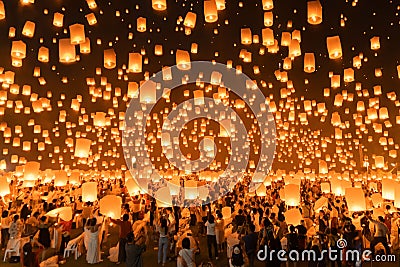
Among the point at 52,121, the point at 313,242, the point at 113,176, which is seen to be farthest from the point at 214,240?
the point at 52,121

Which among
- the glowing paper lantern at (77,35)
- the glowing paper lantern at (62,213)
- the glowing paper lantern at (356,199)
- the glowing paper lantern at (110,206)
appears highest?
the glowing paper lantern at (77,35)

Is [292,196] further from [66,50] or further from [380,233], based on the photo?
[66,50]

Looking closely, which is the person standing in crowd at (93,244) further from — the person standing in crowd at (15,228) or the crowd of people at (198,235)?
the person standing in crowd at (15,228)

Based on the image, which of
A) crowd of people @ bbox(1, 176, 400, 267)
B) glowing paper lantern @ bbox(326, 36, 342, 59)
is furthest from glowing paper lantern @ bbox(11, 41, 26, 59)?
glowing paper lantern @ bbox(326, 36, 342, 59)

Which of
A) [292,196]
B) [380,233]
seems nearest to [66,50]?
[292,196]

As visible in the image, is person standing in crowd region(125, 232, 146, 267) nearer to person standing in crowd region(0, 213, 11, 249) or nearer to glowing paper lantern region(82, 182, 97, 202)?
glowing paper lantern region(82, 182, 97, 202)

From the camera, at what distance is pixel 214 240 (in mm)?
10070

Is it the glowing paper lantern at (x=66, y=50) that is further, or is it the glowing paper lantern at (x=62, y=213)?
the glowing paper lantern at (x=62, y=213)

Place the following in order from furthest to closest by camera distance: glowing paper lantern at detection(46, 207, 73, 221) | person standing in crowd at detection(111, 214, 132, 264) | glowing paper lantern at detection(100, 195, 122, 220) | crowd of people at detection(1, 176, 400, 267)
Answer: glowing paper lantern at detection(46, 207, 73, 221) < glowing paper lantern at detection(100, 195, 122, 220) < person standing in crowd at detection(111, 214, 132, 264) < crowd of people at detection(1, 176, 400, 267)

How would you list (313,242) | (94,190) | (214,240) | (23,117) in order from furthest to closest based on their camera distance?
(23,117)
(94,190)
(214,240)
(313,242)

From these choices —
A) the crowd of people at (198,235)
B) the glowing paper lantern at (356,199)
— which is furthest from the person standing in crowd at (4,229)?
the glowing paper lantern at (356,199)

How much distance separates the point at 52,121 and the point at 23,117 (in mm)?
1795

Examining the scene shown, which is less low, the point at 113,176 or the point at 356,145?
the point at 356,145

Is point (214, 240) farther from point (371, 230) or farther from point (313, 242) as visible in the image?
point (371, 230)
